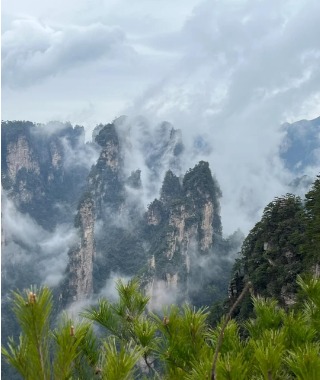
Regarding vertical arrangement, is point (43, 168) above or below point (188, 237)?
above

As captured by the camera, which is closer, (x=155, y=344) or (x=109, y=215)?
(x=155, y=344)

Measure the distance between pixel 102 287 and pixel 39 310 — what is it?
270 feet

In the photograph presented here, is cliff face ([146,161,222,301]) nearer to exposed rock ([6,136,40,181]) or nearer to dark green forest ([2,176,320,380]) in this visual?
exposed rock ([6,136,40,181])

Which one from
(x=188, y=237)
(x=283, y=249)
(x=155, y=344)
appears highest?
(x=188, y=237)

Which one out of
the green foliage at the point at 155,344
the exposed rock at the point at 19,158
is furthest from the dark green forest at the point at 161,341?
the exposed rock at the point at 19,158

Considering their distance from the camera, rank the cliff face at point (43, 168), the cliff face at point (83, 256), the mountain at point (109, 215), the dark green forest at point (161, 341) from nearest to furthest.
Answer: the dark green forest at point (161, 341) → the mountain at point (109, 215) → the cliff face at point (83, 256) → the cliff face at point (43, 168)

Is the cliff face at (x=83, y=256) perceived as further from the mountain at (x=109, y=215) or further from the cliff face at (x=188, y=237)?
the cliff face at (x=188, y=237)

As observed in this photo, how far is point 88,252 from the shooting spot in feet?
249

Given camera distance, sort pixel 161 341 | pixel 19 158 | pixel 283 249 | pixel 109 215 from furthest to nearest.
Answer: pixel 19 158
pixel 109 215
pixel 283 249
pixel 161 341

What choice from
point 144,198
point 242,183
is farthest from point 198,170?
point 242,183

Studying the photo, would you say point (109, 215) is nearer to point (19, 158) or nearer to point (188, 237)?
point (19, 158)

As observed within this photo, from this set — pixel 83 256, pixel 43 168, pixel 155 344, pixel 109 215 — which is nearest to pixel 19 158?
pixel 43 168

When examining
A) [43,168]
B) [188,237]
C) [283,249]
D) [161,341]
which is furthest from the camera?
[43,168]

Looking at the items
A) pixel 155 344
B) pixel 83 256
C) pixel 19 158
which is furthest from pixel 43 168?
pixel 155 344
